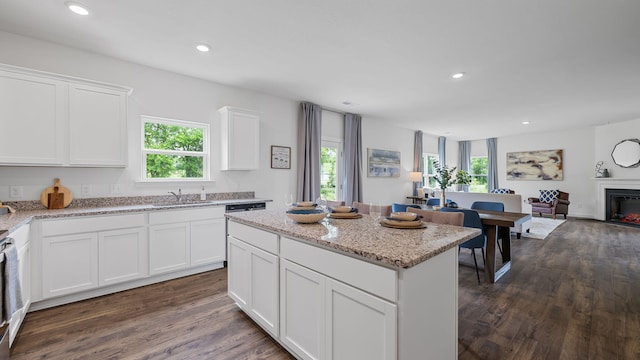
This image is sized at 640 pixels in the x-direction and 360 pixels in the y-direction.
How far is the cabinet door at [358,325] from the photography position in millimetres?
1270

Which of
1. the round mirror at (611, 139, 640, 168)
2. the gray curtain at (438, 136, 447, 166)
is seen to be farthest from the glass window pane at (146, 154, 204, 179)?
the round mirror at (611, 139, 640, 168)

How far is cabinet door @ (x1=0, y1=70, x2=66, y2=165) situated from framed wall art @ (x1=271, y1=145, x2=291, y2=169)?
103 inches

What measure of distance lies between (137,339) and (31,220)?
1.43 meters

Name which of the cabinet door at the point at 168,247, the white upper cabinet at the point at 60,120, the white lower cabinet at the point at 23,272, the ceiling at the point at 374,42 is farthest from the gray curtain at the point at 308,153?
the white lower cabinet at the point at 23,272

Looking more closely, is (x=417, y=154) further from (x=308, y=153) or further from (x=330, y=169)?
(x=308, y=153)

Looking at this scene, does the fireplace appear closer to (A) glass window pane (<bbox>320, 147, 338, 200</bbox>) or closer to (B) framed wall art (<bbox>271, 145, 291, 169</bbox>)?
(A) glass window pane (<bbox>320, 147, 338, 200</bbox>)

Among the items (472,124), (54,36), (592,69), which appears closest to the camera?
(54,36)

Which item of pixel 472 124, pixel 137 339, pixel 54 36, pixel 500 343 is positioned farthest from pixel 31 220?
pixel 472 124

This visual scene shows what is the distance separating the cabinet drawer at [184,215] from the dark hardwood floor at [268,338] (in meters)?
0.72

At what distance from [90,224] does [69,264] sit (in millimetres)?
389

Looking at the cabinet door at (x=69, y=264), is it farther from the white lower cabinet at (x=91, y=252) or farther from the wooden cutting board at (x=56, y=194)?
the wooden cutting board at (x=56, y=194)

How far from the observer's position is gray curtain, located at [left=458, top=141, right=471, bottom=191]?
994 cm

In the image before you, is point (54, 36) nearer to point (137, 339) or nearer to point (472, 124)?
point (137, 339)

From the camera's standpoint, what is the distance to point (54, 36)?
2795 mm
